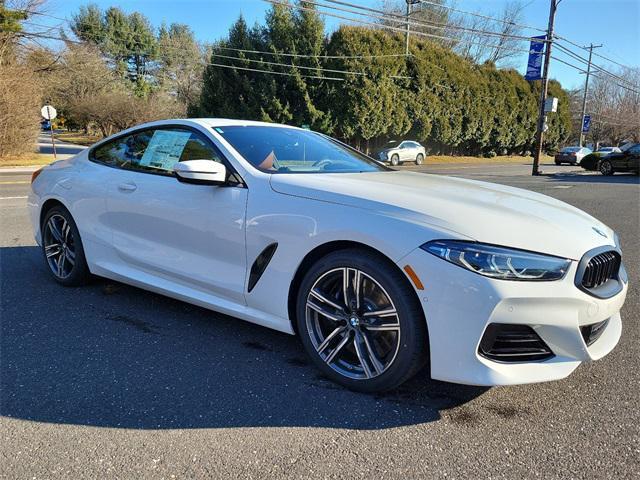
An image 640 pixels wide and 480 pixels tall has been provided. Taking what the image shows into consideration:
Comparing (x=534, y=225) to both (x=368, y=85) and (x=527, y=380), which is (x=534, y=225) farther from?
(x=368, y=85)

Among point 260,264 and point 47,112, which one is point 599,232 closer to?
point 260,264

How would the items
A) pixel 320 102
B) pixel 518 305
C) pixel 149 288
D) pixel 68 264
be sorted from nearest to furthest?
pixel 518 305 → pixel 149 288 → pixel 68 264 → pixel 320 102

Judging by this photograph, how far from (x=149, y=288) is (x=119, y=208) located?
668 mm

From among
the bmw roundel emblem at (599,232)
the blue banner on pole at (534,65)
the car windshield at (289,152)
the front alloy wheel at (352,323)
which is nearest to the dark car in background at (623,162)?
the blue banner on pole at (534,65)

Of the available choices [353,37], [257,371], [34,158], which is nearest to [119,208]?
[257,371]

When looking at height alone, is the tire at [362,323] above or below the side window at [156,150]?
below

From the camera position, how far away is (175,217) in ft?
11.0

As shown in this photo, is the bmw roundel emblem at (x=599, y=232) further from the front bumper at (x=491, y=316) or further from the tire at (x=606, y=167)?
the tire at (x=606, y=167)

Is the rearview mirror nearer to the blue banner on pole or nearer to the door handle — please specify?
the door handle

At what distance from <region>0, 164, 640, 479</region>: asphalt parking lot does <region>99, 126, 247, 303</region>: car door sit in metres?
0.46

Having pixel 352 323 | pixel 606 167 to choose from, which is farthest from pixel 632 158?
pixel 352 323

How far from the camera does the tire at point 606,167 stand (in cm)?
2205

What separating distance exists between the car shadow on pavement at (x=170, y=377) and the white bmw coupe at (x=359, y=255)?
23 centimetres

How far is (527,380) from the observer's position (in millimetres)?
2342
